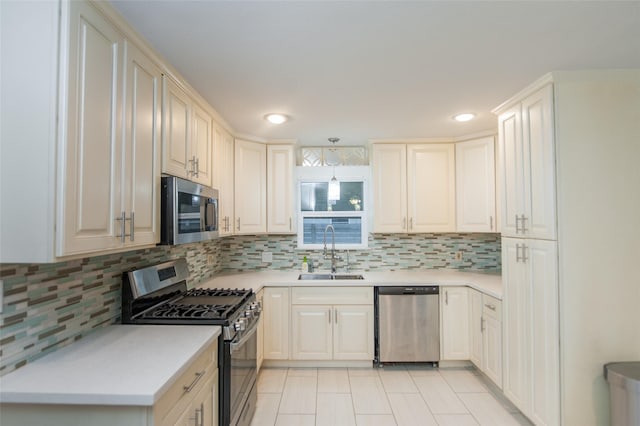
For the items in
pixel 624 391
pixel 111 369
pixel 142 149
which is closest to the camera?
pixel 111 369

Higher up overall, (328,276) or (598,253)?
(598,253)

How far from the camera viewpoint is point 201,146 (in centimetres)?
239

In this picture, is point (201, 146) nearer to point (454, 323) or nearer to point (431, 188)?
point (431, 188)

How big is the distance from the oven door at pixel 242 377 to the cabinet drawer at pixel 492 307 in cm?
192

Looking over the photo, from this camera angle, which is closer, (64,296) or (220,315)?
(64,296)

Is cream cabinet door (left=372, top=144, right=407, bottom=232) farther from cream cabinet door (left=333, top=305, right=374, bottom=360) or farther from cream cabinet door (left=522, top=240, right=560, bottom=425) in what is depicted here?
cream cabinet door (left=522, top=240, right=560, bottom=425)

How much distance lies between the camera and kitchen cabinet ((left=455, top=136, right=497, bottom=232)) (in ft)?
10.7

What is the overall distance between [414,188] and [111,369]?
306 cm

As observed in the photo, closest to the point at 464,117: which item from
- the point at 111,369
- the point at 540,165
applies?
the point at 540,165

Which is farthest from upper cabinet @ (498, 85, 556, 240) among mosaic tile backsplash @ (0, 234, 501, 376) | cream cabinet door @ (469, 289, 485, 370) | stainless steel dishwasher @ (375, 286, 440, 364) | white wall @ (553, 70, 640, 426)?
mosaic tile backsplash @ (0, 234, 501, 376)

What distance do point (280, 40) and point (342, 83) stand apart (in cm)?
60

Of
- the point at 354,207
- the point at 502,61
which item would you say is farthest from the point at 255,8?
the point at 354,207

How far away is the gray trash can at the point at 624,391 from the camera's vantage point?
5.42 feet

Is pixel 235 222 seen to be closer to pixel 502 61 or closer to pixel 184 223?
pixel 184 223
